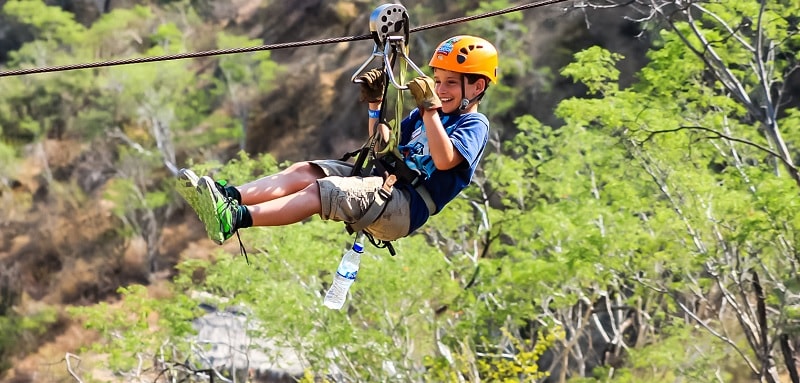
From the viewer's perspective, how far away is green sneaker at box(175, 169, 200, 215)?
3.76 meters

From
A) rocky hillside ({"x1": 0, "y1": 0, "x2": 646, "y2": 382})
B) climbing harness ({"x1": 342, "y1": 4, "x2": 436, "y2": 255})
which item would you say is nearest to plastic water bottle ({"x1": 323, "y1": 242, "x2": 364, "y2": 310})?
climbing harness ({"x1": 342, "y1": 4, "x2": 436, "y2": 255})

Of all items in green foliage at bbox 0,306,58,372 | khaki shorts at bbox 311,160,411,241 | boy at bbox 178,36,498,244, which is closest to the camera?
boy at bbox 178,36,498,244

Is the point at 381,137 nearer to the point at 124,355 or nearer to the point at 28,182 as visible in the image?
the point at 124,355

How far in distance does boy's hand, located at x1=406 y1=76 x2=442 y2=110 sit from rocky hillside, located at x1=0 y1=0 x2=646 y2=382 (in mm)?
20156

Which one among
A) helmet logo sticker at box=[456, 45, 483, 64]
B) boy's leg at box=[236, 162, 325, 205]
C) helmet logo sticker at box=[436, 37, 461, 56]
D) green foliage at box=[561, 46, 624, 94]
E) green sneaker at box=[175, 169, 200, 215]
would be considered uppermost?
helmet logo sticker at box=[436, 37, 461, 56]

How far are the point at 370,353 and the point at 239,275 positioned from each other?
2010 millimetres

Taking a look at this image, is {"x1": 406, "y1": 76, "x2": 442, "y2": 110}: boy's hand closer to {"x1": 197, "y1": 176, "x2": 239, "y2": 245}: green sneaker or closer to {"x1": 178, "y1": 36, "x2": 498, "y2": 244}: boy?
{"x1": 178, "y1": 36, "x2": 498, "y2": 244}: boy

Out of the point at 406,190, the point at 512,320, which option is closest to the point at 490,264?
the point at 512,320

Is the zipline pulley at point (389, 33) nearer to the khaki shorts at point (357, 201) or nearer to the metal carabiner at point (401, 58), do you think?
the metal carabiner at point (401, 58)

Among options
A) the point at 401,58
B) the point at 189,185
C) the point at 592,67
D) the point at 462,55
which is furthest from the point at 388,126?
the point at 592,67

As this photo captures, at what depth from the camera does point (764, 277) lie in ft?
39.5

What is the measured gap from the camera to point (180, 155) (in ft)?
89.3

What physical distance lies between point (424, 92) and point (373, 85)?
19.3 inches

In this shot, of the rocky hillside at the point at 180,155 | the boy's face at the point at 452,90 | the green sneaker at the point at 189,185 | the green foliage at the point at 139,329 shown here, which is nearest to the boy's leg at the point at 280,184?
the green sneaker at the point at 189,185
